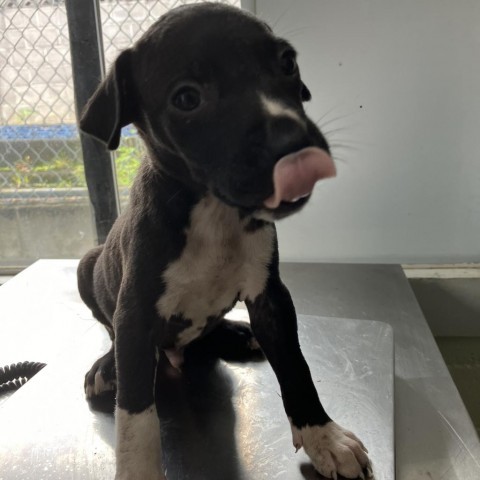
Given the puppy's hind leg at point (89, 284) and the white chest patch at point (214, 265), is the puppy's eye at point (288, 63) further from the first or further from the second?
the puppy's hind leg at point (89, 284)

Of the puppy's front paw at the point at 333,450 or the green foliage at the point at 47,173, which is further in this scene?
the green foliage at the point at 47,173

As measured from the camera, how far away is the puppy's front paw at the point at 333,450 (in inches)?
42.7

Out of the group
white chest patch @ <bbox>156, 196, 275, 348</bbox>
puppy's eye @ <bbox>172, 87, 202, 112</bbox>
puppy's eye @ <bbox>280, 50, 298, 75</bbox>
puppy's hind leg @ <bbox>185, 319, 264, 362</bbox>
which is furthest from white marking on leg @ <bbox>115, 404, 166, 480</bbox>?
puppy's eye @ <bbox>280, 50, 298, 75</bbox>

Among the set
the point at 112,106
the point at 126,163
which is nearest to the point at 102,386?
the point at 112,106

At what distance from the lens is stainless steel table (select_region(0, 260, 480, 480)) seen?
116 centimetres

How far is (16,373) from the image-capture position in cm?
168

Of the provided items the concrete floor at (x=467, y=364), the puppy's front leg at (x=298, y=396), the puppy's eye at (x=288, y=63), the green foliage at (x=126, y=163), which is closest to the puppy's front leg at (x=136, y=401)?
the puppy's front leg at (x=298, y=396)

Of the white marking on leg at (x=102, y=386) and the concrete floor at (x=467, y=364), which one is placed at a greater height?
the white marking on leg at (x=102, y=386)

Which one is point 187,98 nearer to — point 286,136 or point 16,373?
point 286,136

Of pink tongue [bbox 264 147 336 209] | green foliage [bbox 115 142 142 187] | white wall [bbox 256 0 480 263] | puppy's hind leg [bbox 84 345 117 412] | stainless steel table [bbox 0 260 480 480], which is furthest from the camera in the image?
green foliage [bbox 115 142 142 187]

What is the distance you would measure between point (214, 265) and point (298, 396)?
1.01ft

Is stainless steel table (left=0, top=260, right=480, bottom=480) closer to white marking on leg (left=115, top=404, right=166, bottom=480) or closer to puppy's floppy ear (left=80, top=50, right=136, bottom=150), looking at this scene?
white marking on leg (left=115, top=404, right=166, bottom=480)

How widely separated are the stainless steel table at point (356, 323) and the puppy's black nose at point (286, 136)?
0.63m

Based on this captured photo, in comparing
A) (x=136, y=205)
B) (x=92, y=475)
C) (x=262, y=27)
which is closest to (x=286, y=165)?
(x=262, y=27)
